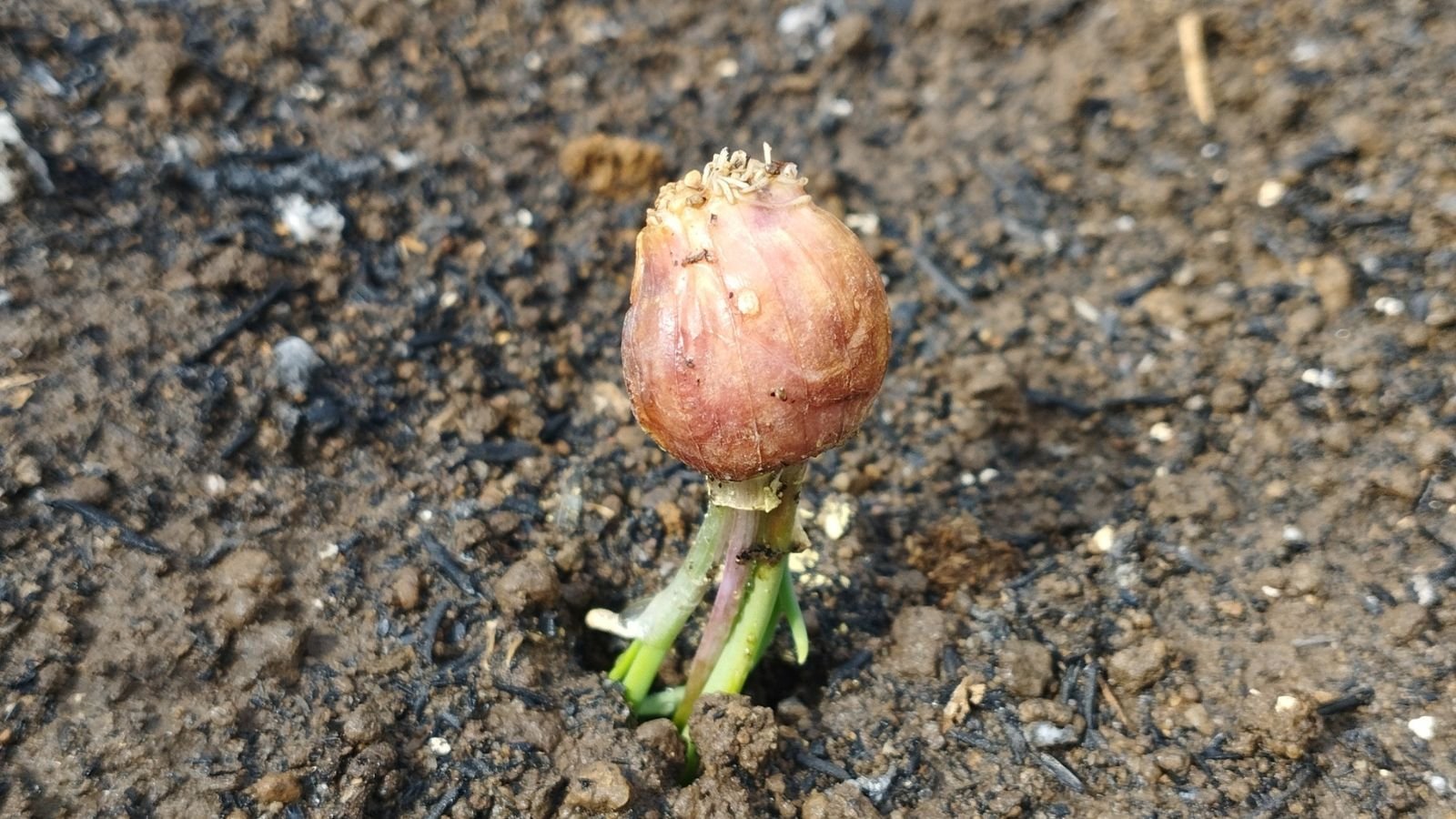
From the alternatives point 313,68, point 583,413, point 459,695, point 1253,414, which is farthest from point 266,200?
point 1253,414

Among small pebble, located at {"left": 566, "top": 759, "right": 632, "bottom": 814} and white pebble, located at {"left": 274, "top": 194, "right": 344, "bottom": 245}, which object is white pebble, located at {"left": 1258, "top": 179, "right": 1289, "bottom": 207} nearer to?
small pebble, located at {"left": 566, "top": 759, "right": 632, "bottom": 814}

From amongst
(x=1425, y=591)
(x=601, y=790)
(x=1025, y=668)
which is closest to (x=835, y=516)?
(x=1025, y=668)

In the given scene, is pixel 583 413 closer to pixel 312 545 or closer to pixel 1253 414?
pixel 312 545

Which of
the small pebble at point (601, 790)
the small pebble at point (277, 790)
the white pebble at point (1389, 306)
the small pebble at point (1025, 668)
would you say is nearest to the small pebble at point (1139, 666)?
the small pebble at point (1025, 668)

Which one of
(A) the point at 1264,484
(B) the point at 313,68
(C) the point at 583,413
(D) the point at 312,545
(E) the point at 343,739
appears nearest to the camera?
(E) the point at 343,739

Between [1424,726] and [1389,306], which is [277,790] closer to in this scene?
[1424,726]

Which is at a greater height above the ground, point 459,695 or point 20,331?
point 20,331
